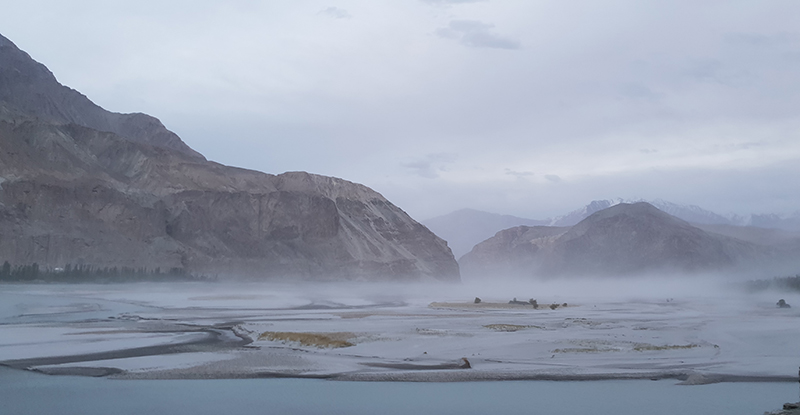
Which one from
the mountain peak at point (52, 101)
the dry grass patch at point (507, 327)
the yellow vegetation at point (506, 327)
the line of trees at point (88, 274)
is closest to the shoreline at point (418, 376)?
the dry grass patch at point (507, 327)

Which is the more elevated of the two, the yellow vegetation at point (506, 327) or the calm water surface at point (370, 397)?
the yellow vegetation at point (506, 327)

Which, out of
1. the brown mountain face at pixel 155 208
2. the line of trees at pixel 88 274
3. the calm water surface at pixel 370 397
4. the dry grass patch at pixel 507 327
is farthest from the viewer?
the brown mountain face at pixel 155 208

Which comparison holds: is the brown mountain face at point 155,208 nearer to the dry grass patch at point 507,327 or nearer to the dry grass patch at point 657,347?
the dry grass patch at point 507,327

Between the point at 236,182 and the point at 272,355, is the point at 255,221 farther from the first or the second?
→ the point at 272,355

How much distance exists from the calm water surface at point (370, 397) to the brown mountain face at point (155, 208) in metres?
103

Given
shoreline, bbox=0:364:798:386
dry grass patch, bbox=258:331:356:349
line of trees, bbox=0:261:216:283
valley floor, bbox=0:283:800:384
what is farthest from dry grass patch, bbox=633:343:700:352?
line of trees, bbox=0:261:216:283

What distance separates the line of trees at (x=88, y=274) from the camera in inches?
4082

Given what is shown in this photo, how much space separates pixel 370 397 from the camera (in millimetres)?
20781

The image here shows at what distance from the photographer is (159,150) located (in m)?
161

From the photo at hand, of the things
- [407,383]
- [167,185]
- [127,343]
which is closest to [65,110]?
[167,185]

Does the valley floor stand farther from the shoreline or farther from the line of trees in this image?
the line of trees

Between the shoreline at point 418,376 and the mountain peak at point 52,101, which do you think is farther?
the mountain peak at point 52,101

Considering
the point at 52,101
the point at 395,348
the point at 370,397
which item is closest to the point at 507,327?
the point at 395,348

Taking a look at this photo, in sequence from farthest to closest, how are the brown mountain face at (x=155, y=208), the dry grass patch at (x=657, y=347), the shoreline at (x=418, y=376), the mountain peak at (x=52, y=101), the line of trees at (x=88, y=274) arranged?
the mountain peak at (x=52, y=101) → the brown mountain face at (x=155, y=208) → the line of trees at (x=88, y=274) → the dry grass patch at (x=657, y=347) → the shoreline at (x=418, y=376)
